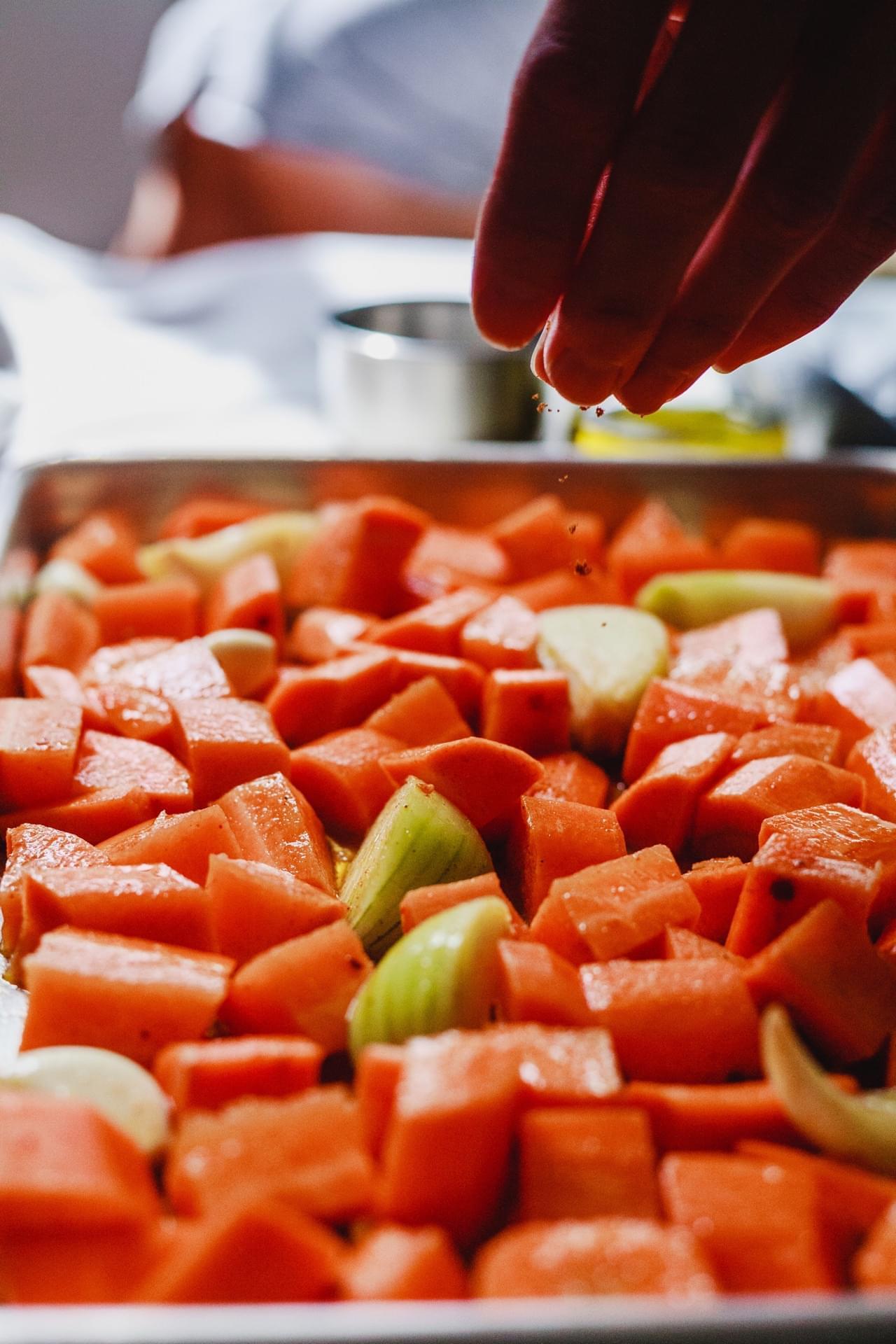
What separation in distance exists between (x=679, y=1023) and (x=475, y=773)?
410mm

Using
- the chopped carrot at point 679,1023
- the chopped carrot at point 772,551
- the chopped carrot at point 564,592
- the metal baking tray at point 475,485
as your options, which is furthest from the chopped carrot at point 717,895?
the metal baking tray at point 475,485

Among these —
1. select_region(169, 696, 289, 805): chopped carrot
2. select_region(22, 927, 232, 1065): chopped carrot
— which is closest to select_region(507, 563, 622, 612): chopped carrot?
select_region(169, 696, 289, 805): chopped carrot

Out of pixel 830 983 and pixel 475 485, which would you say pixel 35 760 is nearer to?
pixel 830 983

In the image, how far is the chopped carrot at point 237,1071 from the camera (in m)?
0.96

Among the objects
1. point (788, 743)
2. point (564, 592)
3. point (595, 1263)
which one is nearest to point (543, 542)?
point (564, 592)

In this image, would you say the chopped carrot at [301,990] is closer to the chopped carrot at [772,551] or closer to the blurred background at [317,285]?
the chopped carrot at [772,551]

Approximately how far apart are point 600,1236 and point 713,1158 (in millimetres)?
153

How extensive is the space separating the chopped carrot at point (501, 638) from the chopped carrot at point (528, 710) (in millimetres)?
105

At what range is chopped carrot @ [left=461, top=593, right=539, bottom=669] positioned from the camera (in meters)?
1.66

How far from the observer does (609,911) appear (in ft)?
3.71

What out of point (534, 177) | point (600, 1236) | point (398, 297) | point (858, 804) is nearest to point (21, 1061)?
point (600, 1236)

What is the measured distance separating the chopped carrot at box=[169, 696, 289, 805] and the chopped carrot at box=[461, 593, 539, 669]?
357 millimetres

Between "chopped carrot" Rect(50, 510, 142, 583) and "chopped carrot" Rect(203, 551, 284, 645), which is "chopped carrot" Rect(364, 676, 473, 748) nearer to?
"chopped carrot" Rect(203, 551, 284, 645)

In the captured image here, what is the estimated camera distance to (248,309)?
3053 millimetres
